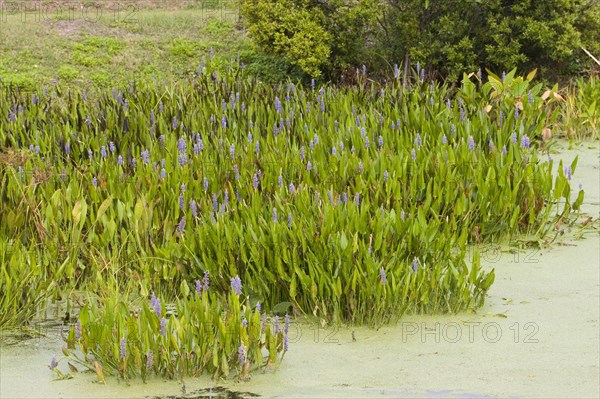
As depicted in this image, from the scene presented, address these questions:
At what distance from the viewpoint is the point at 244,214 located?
19.5ft

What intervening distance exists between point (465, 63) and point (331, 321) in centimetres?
758

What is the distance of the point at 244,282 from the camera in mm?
5637

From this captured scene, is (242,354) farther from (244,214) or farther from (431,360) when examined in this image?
(244,214)

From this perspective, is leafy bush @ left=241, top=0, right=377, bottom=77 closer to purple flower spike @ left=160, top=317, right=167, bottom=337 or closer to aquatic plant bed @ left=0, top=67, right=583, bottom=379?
aquatic plant bed @ left=0, top=67, right=583, bottom=379

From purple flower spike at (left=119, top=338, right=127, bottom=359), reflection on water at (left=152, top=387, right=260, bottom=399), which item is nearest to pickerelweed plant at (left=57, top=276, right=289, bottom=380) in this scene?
purple flower spike at (left=119, top=338, right=127, bottom=359)

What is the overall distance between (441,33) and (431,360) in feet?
25.8

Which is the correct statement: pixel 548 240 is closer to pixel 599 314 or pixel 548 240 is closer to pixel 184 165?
pixel 599 314

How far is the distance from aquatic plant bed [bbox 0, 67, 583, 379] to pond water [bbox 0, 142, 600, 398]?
0.11 m

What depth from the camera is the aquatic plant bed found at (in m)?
4.76

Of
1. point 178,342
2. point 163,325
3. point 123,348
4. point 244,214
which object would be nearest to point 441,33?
point 244,214

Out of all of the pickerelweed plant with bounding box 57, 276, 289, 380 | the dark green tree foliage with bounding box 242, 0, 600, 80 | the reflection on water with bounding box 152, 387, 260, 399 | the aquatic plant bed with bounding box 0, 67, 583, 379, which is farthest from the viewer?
the dark green tree foliage with bounding box 242, 0, 600, 80

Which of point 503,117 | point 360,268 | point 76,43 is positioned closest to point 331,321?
point 360,268

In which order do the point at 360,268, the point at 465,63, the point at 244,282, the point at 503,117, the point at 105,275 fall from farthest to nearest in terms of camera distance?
the point at 465,63 < the point at 503,117 < the point at 105,275 < the point at 244,282 < the point at 360,268

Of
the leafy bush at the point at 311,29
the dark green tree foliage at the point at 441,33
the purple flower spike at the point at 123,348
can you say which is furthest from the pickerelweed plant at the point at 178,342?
the leafy bush at the point at 311,29
